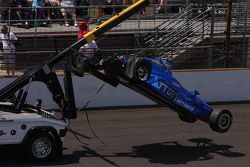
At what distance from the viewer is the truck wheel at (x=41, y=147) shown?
9039mm

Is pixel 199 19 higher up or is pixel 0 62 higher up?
pixel 199 19

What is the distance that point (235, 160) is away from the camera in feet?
31.4

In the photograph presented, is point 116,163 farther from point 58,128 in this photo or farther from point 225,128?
point 225,128

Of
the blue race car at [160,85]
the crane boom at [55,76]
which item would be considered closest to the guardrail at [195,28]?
the blue race car at [160,85]

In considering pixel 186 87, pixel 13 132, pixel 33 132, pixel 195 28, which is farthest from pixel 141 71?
pixel 195 28

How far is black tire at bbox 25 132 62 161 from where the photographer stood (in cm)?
904

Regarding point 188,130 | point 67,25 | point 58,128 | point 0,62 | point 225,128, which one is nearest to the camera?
point 58,128

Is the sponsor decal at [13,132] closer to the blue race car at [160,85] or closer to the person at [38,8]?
the blue race car at [160,85]

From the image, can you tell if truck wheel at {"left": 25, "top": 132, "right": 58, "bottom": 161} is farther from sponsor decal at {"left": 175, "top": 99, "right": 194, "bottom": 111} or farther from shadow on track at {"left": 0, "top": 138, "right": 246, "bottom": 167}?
sponsor decal at {"left": 175, "top": 99, "right": 194, "bottom": 111}

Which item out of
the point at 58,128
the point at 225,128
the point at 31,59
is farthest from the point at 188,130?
the point at 31,59

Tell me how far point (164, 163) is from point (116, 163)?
80 cm

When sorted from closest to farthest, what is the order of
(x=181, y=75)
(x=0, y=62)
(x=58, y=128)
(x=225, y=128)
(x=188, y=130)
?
(x=58, y=128), (x=225, y=128), (x=188, y=130), (x=0, y=62), (x=181, y=75)

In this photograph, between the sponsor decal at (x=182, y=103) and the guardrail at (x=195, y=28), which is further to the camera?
the guardrail at (x=195, y=28)

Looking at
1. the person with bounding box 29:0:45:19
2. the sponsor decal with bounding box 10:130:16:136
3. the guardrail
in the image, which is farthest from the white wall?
the sponsor decal with bounding box 10:130:16:136
